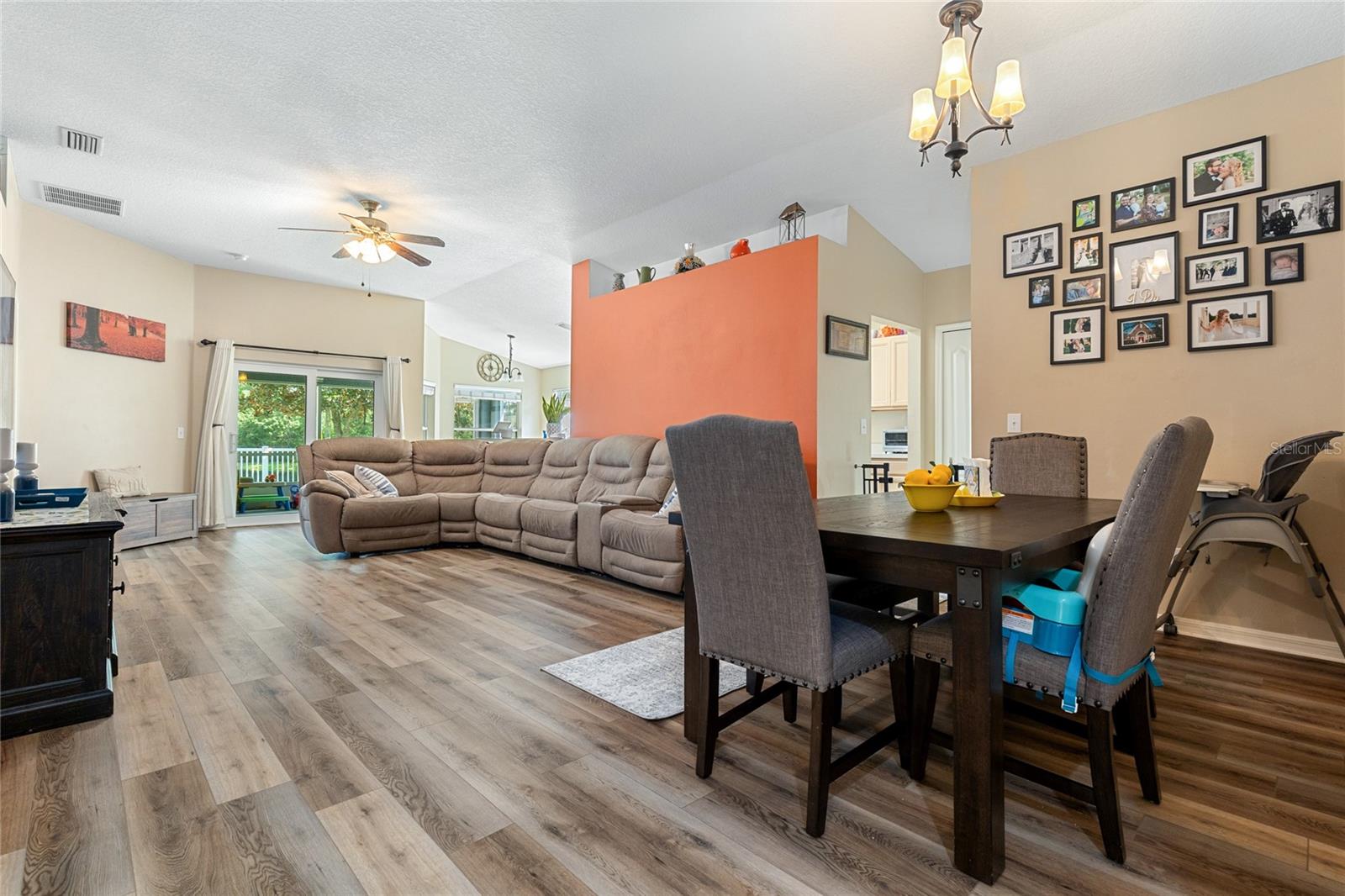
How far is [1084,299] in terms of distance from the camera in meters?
3.50

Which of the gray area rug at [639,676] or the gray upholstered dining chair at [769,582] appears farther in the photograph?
the gray area rug at [639,676]

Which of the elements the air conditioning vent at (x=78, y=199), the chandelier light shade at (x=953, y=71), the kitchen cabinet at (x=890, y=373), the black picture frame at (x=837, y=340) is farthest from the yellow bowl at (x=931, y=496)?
the air conditioning vent at (x=78, y=199)

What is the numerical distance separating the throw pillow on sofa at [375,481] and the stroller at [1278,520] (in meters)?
5.70

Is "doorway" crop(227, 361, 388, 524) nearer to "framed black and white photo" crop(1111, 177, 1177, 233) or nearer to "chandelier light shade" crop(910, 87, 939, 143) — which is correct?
"chandelier light shade" crop(910, 87, 939, 143)

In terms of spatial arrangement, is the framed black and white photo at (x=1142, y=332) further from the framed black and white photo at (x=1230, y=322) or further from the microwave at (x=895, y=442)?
the microwave at (x=895, y=442)

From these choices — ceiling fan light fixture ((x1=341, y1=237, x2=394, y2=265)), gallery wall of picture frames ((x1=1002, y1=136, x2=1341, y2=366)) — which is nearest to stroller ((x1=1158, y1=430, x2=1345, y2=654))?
gallery wall of picture frames ((x1=1002, y1=136, x2=1341, y2=366))

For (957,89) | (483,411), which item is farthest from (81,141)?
(483,411)

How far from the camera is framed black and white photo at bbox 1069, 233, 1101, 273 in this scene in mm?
3461

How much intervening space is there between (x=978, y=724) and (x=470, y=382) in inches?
458

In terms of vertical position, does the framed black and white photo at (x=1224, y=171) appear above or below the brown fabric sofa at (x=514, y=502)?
above

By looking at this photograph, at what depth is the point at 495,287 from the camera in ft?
25.7

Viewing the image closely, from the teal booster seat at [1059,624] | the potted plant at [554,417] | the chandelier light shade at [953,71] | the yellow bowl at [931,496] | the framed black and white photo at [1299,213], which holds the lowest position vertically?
the teal booster seat at [1059,624]

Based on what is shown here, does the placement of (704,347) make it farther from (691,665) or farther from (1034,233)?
(691,665)

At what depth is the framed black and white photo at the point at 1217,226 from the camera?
3.04 m
